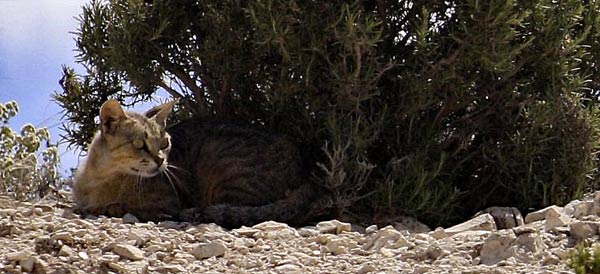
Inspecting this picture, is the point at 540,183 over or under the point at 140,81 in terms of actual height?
under

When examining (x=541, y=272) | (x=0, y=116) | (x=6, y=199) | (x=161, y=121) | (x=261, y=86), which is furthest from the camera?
(x=0, y=116)

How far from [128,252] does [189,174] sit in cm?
254

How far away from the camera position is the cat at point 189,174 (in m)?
6.96

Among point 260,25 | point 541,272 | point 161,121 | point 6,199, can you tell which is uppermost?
point 260,25

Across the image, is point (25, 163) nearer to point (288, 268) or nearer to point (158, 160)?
point (158, 160)

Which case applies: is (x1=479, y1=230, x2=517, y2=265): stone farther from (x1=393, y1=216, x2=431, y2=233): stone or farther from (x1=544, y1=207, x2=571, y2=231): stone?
(x1=393, y1=216, x2=431, y2=233): stone

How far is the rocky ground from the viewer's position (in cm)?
469

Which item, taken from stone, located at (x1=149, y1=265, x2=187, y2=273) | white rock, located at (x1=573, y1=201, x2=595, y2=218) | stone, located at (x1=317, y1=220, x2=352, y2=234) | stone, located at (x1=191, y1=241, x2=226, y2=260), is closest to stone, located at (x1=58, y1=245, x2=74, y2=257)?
stone, located at (x1=149, y1=265, x2=187, y2=273)

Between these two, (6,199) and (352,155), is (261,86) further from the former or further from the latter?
(6,199)

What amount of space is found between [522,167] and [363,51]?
1.53 m

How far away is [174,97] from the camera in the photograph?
26.6 ft

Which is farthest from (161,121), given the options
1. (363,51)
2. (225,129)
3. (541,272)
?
(541,272)

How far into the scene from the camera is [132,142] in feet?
22.9

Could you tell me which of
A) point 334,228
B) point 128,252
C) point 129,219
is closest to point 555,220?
point 334,228
